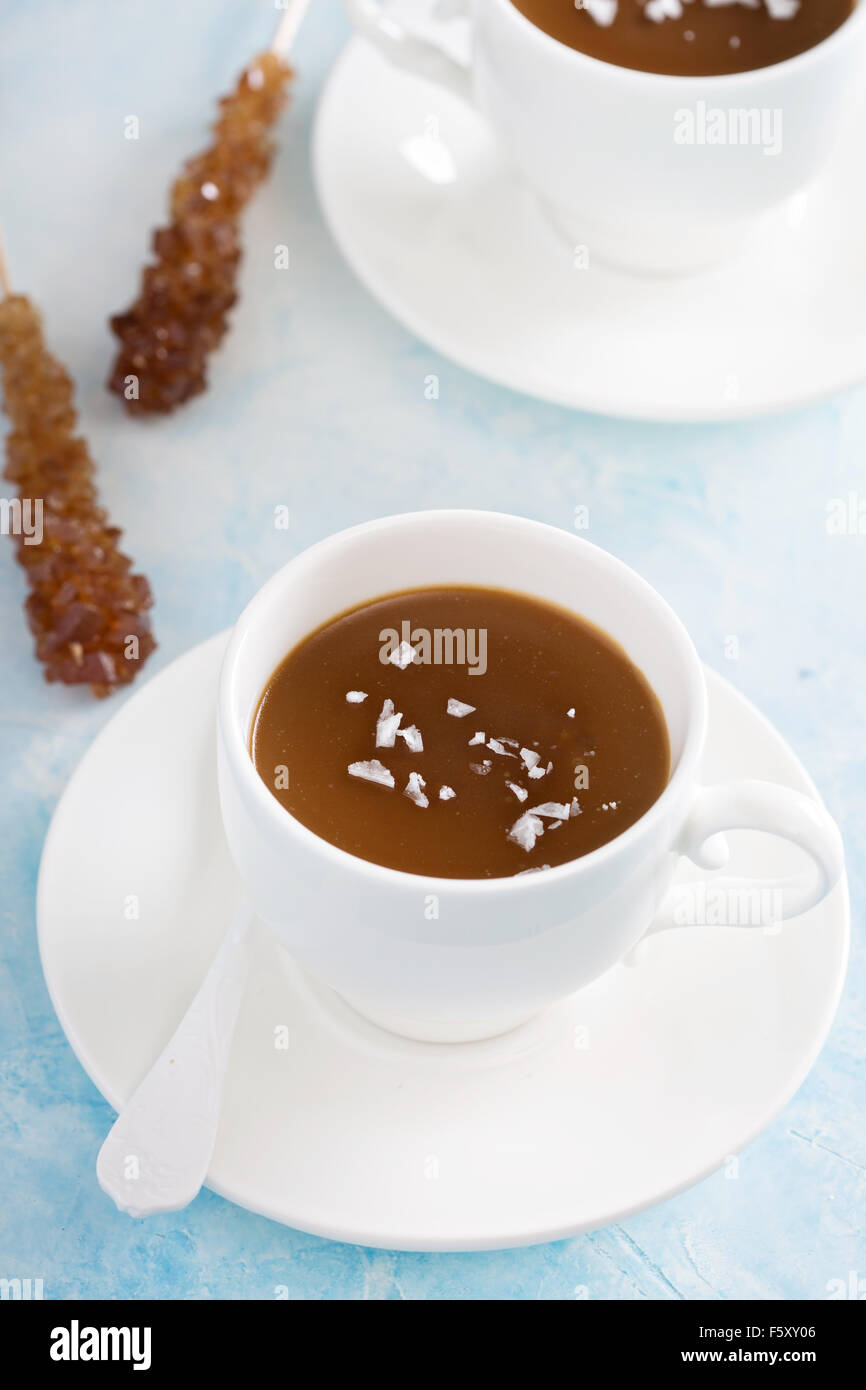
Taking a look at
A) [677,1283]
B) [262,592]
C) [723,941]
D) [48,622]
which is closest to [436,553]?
[262,592]

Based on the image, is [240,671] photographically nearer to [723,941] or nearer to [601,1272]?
[723,941]

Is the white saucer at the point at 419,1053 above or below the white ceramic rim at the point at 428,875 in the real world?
below

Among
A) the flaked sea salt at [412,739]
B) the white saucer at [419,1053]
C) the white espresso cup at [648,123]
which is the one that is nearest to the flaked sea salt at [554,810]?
the flaked sea salt at [412,739]

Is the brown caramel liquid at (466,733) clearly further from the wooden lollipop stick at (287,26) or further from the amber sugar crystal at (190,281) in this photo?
the wooden lollipop stick at (287,26)

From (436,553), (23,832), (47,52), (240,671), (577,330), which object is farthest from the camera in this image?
(47,52)

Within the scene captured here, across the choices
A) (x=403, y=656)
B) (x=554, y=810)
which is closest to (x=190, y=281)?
(x=403, y=656)
